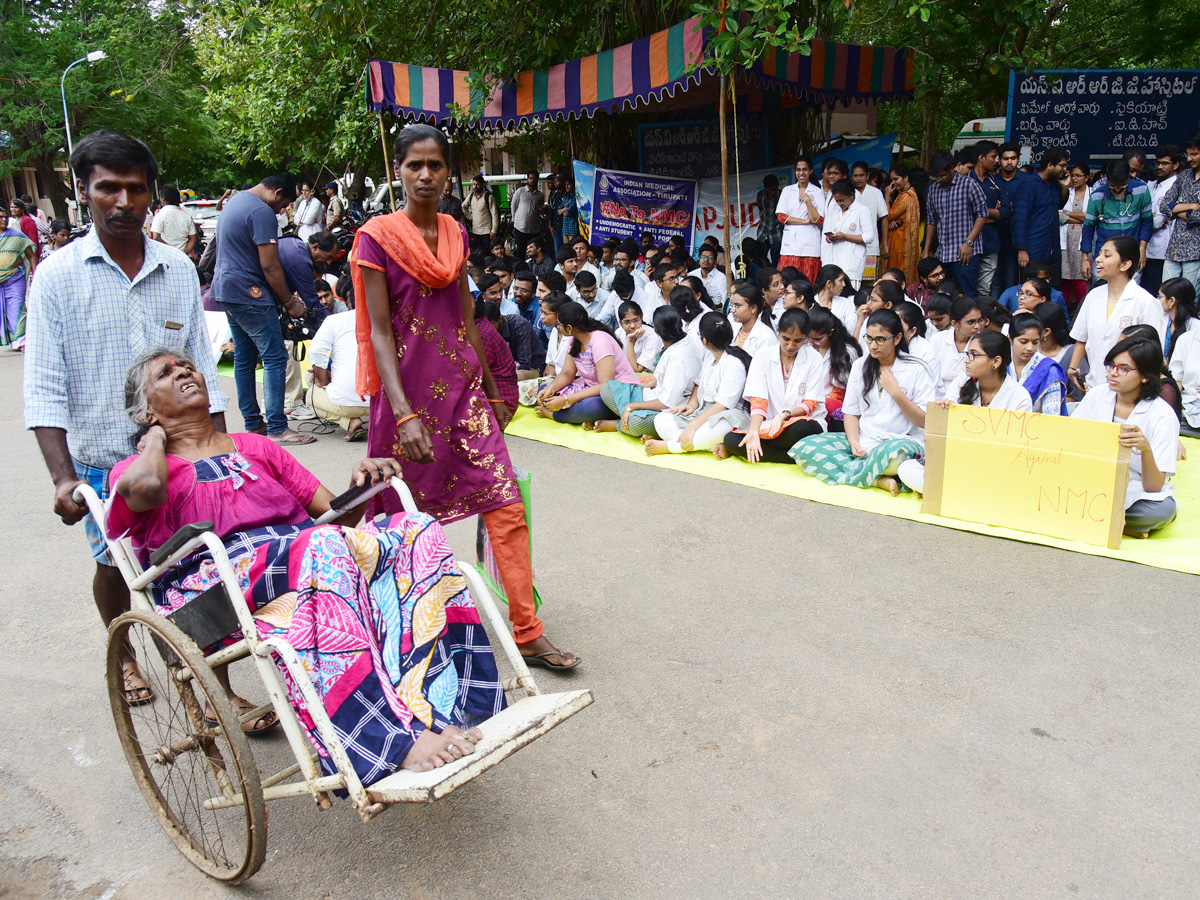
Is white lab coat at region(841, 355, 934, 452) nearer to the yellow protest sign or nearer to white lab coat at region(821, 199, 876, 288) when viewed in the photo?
the yellow protest sign

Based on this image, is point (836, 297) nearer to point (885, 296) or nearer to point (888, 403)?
point (885, 296)

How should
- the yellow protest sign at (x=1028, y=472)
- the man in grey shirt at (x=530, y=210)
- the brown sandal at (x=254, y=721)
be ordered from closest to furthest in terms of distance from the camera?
the brown sandal at (x=254, y=721) < the yellow protest sign at (x=1028, y=472) < the man in grey shirt at (x=530, y=210)

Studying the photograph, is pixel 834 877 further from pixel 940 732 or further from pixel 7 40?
pixel 7 40

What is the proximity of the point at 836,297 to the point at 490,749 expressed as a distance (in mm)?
5414

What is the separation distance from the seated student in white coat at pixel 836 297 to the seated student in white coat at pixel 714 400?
1.14m

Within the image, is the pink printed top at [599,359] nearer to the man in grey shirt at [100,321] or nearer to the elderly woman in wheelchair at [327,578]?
the man in grey shirt at [100,321]

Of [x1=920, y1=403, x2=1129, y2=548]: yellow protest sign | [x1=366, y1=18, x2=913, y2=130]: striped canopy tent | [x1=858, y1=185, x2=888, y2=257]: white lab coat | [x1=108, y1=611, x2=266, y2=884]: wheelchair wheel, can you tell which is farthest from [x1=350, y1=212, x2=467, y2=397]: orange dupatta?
[x1=858, y1=185, x2=888, y2=257]: white lab coat

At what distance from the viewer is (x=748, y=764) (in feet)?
8.67

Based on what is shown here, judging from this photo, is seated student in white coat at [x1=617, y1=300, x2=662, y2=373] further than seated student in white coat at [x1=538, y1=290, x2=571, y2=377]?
Yes

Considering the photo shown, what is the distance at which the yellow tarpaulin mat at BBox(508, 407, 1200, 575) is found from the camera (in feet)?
13.3

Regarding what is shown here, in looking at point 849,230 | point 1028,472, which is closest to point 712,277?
point 849,230

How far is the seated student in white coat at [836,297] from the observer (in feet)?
22.0

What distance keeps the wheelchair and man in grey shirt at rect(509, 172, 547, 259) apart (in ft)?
33.3

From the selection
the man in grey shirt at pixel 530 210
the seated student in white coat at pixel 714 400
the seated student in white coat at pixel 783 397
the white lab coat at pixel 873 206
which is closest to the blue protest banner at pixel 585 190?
the man in grey shirt at pixel 530 210
